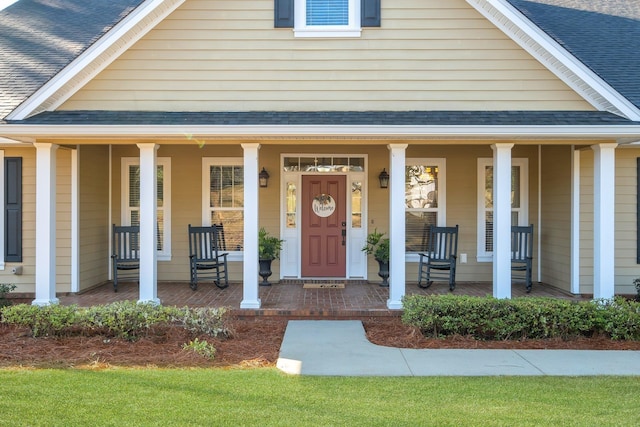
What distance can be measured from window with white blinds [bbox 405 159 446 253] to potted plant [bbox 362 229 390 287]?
0.61 meters

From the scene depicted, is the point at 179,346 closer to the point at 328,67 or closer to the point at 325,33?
the point at 328,67

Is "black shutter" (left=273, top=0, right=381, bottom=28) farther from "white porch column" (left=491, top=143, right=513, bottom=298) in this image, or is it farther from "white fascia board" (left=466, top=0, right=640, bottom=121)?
"white porch column" (left=491, top=143, right=513, bottom=298)

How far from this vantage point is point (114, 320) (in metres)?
6.46

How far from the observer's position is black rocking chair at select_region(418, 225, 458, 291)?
9.30 metres

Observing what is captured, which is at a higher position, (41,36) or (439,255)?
(41,36)

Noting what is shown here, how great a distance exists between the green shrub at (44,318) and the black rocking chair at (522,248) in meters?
6.76

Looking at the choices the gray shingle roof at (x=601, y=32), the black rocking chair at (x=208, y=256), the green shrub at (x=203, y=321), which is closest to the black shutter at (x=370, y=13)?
the gray shingle roof at (x=601, y=32)

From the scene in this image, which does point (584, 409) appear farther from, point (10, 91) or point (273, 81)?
point (10, 91)

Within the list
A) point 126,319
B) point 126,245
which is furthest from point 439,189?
point 126,319

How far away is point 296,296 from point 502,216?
329 cm

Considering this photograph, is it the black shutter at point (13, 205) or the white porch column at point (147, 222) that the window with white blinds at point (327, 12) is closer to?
the white porch column at point (147, 222)

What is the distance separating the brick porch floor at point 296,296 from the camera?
761 centimetres

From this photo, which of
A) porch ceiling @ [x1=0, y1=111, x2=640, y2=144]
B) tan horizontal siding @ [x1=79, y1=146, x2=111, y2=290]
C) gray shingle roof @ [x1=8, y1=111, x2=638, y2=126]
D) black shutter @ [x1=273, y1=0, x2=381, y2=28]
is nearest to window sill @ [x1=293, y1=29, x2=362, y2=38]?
black shutter @ [x1=273, y1=0, x2=381, y2=28]

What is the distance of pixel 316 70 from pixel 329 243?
3.47 metres
